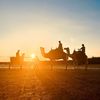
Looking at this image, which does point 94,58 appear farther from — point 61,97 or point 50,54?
point 61,97

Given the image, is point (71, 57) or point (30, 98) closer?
point (30, 98)

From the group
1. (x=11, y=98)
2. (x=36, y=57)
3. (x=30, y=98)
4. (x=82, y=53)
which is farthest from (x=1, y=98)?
(x=36, y=57)

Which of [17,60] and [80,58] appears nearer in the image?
[80,58]

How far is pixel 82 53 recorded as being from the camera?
32.6m

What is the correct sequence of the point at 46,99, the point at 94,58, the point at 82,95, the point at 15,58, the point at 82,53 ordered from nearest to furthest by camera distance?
the point at 46,99, the point at 82,95, the point at 82,53, the point at 15,58, the point at 94,58

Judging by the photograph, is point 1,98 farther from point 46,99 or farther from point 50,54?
point 50,54

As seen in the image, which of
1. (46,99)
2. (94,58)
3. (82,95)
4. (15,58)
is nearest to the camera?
(46,99)

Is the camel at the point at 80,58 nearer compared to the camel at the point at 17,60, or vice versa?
the camel at the point at 80,58

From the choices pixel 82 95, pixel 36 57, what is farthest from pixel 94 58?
pixel 82 95

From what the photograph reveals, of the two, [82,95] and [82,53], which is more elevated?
[82,53]

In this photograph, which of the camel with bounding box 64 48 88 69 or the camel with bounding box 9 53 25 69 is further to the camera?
the camel with bounding box 9 53 25 69

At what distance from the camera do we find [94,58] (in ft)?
183

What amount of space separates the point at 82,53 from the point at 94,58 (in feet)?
77.5

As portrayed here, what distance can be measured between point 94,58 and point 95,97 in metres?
45.1
